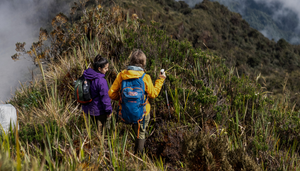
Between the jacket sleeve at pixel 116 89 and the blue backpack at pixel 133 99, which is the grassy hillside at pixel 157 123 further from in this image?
the jacket sleeve at pixel 116 89

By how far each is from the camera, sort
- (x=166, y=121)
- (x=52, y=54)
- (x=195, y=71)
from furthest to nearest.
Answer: (x=52, y=54)
(x=195, y=71)
(x=166, y=121)

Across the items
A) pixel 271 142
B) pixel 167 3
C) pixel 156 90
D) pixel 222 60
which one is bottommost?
pixel 271 142

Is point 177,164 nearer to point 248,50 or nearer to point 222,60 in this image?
point 222,60

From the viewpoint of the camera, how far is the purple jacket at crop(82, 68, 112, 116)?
2.59m

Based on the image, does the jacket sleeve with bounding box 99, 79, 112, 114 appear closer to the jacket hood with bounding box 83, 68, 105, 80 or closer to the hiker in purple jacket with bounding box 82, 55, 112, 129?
the hiker in purple jacket with bounding box 82, 55, 112, 129

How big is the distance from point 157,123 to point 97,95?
3.77 feet

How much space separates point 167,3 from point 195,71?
3969 cm

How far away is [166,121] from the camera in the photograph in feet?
10.3

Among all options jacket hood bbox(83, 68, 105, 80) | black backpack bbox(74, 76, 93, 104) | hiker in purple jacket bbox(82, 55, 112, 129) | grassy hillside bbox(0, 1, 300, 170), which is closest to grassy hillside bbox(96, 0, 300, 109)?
grassy hillside bbox(0, 1, 300, 170)

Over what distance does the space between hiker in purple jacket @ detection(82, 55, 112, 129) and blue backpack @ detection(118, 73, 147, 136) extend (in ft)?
1.25

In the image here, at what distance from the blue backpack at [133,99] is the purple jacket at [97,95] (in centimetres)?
37

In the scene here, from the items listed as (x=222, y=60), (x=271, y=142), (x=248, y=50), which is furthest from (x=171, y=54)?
(x=248, y=50)

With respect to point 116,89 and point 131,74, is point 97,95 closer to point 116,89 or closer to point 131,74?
point 116,89

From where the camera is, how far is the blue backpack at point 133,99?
2271 mm
